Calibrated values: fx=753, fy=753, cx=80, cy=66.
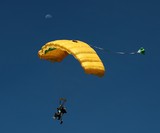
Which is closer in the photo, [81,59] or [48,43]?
[81,59]

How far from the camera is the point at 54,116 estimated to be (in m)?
79.8

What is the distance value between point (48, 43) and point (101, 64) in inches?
343

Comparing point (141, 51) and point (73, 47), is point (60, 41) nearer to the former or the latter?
point (73, 47)

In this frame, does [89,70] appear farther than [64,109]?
No

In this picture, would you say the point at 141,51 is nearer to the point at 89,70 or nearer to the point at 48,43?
the point at 89,70

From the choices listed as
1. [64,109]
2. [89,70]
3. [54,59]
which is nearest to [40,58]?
[54,59]

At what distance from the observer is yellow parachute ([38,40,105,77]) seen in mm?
72500

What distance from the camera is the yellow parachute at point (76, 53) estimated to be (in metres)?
72.5

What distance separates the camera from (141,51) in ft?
242

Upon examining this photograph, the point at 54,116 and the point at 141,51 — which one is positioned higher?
the point at 141,51

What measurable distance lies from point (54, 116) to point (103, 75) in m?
9.70

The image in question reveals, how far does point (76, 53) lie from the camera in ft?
243

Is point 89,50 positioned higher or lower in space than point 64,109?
higher

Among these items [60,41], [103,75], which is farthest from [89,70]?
[60,41]
